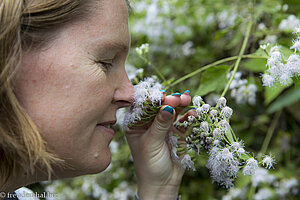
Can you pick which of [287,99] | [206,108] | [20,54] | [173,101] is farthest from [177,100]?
[287,99]

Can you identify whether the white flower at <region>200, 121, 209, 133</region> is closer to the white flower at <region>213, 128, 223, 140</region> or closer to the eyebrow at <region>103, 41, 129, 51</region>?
the white flower at <region>213, 128, 223, 140</region>

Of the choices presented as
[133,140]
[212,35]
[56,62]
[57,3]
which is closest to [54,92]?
[56,62]

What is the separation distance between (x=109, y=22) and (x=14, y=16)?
0.20 metres

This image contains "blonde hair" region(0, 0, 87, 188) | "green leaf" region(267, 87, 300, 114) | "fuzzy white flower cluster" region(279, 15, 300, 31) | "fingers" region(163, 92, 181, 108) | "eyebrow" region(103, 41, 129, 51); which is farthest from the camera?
"green leaf" region(267, 87, 300, 114)

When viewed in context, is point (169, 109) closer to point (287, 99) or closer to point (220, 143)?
point (220, 143)

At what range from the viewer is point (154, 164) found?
0.95 m

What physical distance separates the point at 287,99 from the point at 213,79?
547 mm

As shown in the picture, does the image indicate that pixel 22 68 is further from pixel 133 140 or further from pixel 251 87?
pixel 251 87

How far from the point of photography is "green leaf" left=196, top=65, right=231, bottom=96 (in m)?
0.94

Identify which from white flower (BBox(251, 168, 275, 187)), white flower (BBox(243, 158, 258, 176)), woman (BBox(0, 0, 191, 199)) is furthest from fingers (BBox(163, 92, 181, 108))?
white flower (BBox(251, 168, 275, 187))

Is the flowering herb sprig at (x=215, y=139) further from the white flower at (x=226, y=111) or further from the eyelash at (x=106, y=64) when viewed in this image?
the eyelash at (x=106, y=64)

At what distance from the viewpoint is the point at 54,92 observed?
664 mm

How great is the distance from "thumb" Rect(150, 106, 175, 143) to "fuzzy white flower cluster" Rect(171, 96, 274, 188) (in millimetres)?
66

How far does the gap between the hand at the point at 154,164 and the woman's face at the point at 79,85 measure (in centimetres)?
19
